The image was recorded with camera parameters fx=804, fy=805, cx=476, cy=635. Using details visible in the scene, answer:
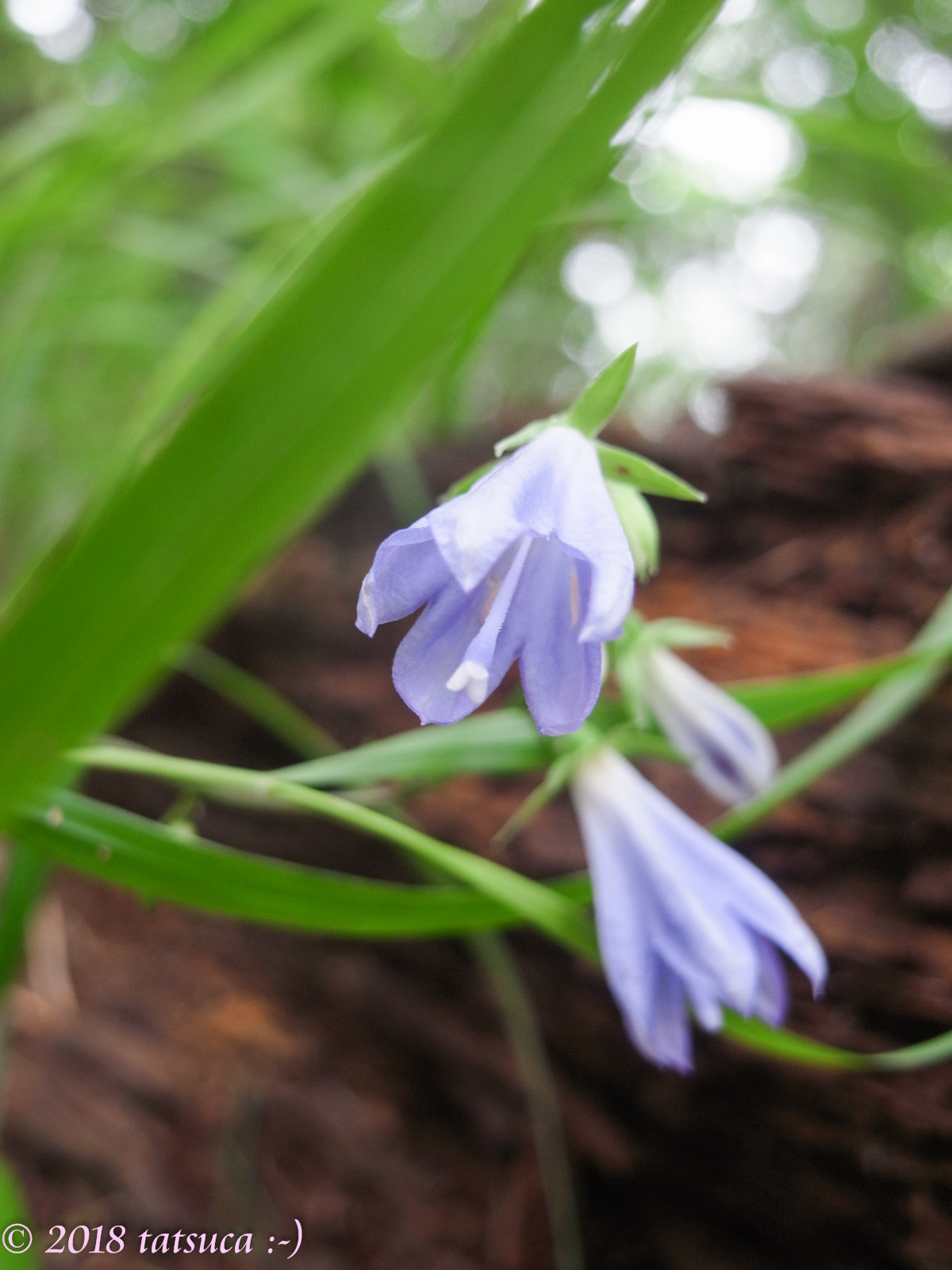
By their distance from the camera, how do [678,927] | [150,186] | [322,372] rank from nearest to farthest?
Result: [322,372], [678,927], [150,186]

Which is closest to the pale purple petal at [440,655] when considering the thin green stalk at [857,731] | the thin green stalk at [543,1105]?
the thin green stalk at [857,731]

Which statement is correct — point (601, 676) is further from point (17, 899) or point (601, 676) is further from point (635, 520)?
point (17, 899)

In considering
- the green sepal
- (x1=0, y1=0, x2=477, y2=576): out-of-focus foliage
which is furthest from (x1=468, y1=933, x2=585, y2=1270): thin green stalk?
(x1=0, y1=0, x2=477, y2=576): out-of-focus foliage

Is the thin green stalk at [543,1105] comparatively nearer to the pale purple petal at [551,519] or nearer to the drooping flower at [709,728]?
the drooping flower at [709,728]

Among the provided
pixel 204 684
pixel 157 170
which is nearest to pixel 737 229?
pixel 157 170

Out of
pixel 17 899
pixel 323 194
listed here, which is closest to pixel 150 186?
pixel 323 194

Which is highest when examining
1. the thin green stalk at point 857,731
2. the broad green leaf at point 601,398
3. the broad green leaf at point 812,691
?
the broad green leaf at point 601,398
